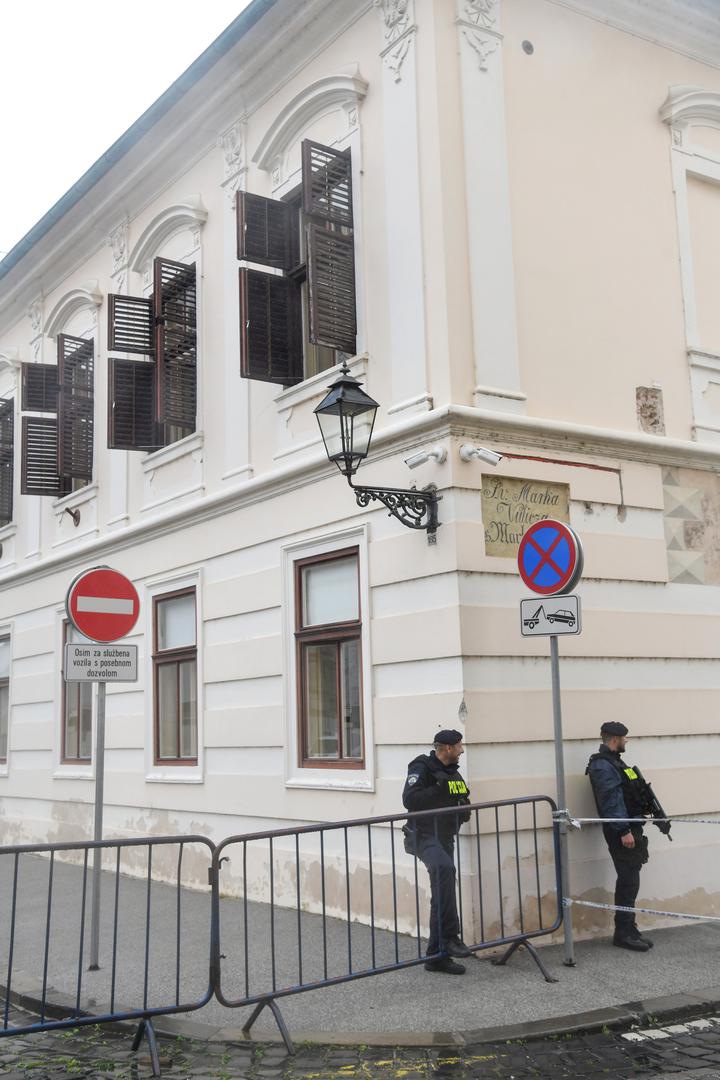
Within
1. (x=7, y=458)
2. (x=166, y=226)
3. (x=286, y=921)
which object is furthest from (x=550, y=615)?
(x=7, y=458)

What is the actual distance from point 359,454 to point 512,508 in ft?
4.51

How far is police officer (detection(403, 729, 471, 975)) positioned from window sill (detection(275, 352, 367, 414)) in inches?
137

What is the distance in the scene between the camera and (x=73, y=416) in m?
14.4

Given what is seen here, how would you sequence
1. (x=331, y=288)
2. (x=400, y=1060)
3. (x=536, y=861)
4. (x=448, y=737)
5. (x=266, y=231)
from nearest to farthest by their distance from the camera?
(x=400, y=1060) → (x=448, y=737) → (x=536, y=861) → (x=331, y=288) → (x=266, y=231)

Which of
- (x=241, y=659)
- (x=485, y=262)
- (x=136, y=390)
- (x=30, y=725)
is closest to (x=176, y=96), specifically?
(x=136, y=390)

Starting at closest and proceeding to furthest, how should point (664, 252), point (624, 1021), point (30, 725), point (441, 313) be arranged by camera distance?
1. point (624, 1021)
2. point (441, 313)
3. point (664, 252)
4. point (30, 725)

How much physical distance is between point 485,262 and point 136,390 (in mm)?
5234

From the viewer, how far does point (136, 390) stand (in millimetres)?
12750

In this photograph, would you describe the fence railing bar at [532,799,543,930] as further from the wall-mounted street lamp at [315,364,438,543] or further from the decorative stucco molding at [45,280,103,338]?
the decorative stucco molding at [45,280,103,338]

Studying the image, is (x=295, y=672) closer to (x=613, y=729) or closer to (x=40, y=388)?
(x=613, y=729)

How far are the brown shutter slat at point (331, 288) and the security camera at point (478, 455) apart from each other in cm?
175

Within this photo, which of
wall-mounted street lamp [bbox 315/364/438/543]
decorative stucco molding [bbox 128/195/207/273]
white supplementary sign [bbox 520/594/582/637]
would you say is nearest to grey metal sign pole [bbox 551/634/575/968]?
white supplementary sign [bbox 520/594/582/637]

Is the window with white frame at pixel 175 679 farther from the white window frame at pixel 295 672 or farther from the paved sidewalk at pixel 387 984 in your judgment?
the paved sidewalk at pixel 387 984

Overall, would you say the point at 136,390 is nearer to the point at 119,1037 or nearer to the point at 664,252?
the point at 664,252
